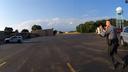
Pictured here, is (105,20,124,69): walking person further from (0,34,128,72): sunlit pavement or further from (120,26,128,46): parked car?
(120,26,128,46): parked car

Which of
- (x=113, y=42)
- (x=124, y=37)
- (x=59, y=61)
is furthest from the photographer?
(x=124, y=37)

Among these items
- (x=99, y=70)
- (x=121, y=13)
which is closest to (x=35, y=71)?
(x=99, y=70)

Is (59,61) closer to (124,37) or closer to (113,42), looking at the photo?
(113,42)

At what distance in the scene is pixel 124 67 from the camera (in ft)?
42.8

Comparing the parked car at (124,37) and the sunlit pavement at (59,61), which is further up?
the parked car at (124,37)

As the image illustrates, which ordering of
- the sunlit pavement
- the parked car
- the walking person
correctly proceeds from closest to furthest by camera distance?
the sunlit pavement
the walking person
the parked car

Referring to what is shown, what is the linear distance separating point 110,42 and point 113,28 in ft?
2.02

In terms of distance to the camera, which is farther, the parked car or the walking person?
the parked car

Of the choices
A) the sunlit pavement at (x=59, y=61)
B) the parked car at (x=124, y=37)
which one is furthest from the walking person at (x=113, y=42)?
the parked car at (x=124, y=37)

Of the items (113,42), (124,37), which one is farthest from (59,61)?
(124,37)

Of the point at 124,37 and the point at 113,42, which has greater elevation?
the point at 113,42

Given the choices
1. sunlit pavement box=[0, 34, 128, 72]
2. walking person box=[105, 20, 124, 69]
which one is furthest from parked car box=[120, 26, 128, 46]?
walking person box=[105, 20, 124, 69]

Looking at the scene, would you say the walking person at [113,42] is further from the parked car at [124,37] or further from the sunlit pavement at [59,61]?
the parked car at [124,37]

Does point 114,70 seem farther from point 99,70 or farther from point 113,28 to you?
point 113,28
